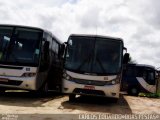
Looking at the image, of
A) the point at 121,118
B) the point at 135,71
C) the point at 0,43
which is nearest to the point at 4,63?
the point at 0,43

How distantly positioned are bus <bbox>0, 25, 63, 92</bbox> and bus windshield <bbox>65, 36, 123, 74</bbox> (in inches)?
51.2

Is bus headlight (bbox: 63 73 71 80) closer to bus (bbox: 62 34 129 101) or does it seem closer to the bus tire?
bus (bbox: 62 34 129 101)

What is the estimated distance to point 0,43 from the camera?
17.1 meters

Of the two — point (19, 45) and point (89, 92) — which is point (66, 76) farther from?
point (19, 45)

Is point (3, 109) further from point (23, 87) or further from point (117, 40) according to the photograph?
point (117, 40)

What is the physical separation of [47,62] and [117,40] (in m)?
3.84

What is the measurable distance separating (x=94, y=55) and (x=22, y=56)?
117 inches

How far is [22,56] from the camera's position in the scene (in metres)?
16.8

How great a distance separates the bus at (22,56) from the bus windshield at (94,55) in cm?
130

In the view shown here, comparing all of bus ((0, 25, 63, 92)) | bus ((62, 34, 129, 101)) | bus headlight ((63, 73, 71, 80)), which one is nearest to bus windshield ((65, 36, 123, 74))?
bus ((62, 34, 129, 101))

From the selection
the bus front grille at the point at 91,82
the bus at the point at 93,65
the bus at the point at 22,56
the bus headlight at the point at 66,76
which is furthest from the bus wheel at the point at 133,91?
the bus headlight at the point at 66,76

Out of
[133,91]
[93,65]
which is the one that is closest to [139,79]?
[133,91]

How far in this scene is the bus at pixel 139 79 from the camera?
1294 inches

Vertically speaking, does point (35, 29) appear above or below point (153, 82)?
above
